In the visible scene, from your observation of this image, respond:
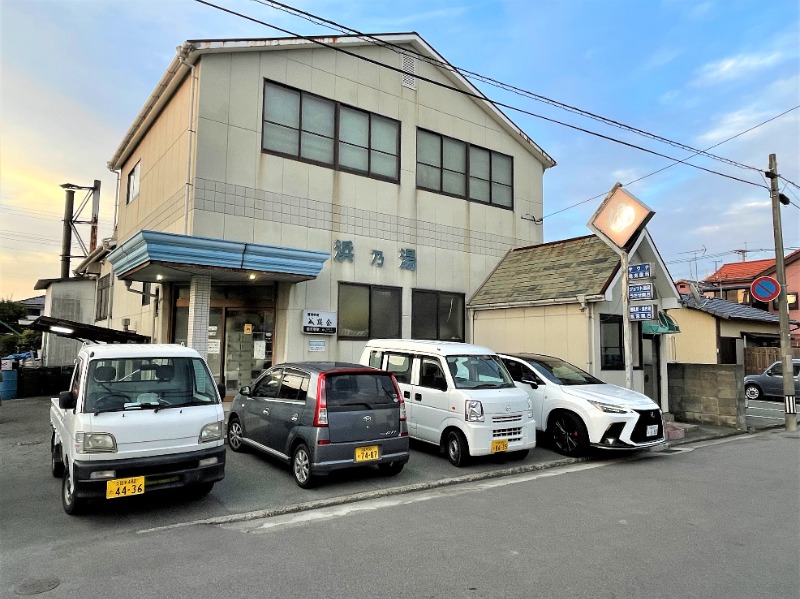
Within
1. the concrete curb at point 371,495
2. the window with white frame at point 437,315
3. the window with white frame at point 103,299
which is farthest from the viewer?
the window with white frame at point 103,299

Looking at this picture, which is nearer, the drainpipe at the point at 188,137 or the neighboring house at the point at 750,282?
the drainpipe at the point at 188,137

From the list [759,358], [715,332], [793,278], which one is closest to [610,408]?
[715,332]

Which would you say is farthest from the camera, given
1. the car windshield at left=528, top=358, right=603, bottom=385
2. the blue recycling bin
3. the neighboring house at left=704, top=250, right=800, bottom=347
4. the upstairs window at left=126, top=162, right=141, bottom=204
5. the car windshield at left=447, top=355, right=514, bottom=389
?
the neighboring house at left=704, top=250, right=800, bottom=347

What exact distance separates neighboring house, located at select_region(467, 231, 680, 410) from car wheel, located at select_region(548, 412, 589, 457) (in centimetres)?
298

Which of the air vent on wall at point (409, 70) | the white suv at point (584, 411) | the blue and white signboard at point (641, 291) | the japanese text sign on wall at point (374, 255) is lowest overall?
the white suv at point (584, 411)

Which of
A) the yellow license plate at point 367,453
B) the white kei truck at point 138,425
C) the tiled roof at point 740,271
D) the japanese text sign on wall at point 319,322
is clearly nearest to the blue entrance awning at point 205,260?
the japanese text sign on wall at point 319,322

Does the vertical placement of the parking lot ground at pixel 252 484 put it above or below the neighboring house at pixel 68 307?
below

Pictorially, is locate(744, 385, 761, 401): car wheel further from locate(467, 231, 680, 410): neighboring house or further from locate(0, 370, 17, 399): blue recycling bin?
locate(0, 370, 17, 399): blue recycling bin

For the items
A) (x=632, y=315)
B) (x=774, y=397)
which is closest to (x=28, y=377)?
(x=632, y=315)

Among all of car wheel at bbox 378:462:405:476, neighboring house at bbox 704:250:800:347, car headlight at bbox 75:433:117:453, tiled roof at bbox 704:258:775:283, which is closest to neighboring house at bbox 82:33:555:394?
car headlight at bbox 75:433:117:453

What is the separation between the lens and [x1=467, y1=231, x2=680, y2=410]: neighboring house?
41.0ft

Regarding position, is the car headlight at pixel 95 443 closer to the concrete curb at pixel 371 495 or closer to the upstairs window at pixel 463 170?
the concrete curb at pixel 371 495

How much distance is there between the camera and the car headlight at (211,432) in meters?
6.04

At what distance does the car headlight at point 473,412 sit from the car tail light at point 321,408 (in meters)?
2.36
